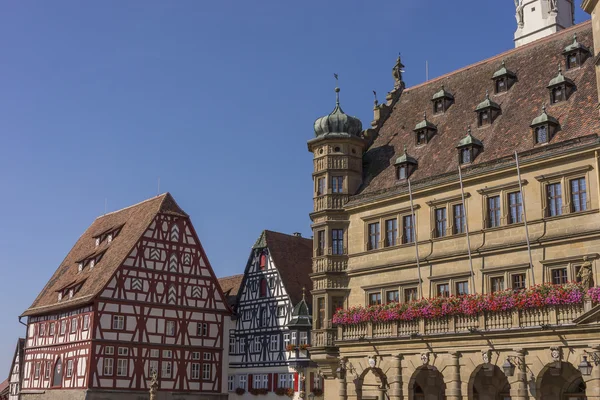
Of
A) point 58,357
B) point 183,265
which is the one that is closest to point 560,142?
point 183,265

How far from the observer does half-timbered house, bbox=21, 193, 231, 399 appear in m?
53.5

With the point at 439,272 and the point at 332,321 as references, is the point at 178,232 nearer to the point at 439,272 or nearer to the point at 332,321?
the point at 332,321

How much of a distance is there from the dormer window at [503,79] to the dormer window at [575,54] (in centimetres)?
285

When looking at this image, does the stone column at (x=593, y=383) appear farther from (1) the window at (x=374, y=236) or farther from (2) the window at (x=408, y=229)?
(1) the window at (x=374, y=236)

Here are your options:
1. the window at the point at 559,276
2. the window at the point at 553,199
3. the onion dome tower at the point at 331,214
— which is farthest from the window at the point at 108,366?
the window at the point at 553,199

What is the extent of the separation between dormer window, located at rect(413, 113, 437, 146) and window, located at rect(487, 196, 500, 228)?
637 centimetres

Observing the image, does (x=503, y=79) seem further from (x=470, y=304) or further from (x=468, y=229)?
(x=470, y=304)

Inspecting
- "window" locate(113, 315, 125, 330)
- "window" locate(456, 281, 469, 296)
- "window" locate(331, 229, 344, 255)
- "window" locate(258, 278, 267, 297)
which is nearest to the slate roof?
"window" locate(258, 278, 267, 297)

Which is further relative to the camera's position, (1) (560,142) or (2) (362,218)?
(2) (362,218)

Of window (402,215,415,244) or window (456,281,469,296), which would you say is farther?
window (402,215,415,244)

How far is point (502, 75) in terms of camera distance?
1452 inches

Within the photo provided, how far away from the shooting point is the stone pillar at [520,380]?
92.5ft

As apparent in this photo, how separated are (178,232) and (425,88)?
2403 cm

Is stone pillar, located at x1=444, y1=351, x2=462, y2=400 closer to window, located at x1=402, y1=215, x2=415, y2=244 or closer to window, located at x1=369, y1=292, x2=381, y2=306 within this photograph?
window, located at x1=369, y1=292, x2=381, y2=306
